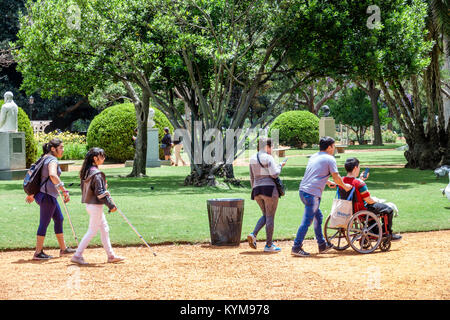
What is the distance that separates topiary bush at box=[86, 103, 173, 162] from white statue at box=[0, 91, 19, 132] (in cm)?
814

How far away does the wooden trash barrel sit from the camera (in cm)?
942

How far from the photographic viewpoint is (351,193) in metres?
8.68

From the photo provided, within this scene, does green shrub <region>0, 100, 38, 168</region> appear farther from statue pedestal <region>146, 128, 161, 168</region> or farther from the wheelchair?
the wheelchair

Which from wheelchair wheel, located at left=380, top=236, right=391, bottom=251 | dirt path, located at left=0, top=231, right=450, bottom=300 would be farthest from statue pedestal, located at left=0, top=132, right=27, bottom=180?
wheelchair wheel, located at left=380, top=236, right=391, bottom=251

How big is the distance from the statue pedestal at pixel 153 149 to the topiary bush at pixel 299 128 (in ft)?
46.9

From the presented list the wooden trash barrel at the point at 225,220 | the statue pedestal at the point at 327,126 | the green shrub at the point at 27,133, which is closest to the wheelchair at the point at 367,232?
the wooden trash barrel at the point at 225,220

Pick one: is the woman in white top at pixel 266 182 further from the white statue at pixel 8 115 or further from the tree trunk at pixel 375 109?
the tree trunk at pixel 375 109

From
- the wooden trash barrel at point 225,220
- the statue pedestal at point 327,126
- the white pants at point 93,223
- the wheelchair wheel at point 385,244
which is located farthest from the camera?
the statue pedestal at point 327,126

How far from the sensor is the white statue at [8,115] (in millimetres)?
21484

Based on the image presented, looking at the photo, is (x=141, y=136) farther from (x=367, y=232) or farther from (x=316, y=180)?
(x=367, y=232)

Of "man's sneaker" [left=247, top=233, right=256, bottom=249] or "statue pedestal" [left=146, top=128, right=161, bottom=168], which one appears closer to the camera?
"man's sneaker" [left=247, top=233, right=256, bottom=249]

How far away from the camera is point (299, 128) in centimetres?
4066

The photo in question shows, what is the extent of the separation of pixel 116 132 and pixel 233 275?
2329 cm

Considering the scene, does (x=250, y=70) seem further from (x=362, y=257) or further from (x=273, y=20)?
(x=362, y=257)
